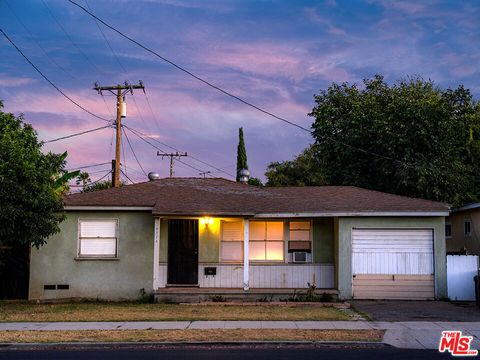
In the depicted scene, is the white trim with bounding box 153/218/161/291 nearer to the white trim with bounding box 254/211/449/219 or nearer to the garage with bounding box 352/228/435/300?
the white trim with bounding box 254/211/449/219

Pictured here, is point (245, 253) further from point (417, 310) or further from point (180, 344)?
point (180, 344)

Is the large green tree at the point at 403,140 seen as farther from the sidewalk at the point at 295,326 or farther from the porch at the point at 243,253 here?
the sidewalk at the point at 295,326

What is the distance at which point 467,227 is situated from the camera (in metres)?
27.0

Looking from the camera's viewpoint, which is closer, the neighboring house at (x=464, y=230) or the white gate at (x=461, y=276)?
the white gate at (x=461, y=276)

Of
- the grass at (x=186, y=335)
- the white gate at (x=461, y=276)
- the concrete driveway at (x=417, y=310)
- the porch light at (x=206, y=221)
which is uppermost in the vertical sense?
the porch light at (x=206, y=221)

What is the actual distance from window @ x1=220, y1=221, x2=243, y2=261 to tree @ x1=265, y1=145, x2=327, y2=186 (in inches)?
752

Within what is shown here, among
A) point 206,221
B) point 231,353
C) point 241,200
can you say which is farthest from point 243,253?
point 231,353

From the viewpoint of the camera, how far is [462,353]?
11156 mm

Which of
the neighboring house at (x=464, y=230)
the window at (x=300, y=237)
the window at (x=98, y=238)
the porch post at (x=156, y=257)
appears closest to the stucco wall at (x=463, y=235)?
the neighboring house at (x=464, y=230)

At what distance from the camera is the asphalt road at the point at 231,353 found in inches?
434

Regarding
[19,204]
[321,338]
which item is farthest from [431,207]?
[19,204]

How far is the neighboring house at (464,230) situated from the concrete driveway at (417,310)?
5180 mm

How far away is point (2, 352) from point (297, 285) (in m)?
11.8

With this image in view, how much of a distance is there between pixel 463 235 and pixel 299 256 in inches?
391
